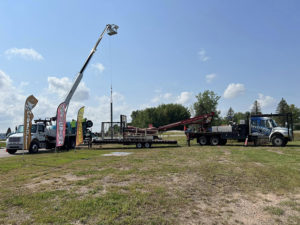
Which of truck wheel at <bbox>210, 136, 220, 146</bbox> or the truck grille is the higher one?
the truck grille

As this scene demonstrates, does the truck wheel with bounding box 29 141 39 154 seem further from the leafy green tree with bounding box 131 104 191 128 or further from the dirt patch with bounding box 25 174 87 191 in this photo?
the leafy green tree with bounding box 131 104 191 128

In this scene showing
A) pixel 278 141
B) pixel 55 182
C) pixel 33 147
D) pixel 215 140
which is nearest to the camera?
pixel 55 182

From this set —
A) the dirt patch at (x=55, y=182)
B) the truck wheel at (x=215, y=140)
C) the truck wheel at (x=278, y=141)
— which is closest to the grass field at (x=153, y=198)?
the dirt patch at (x=55, y=182)

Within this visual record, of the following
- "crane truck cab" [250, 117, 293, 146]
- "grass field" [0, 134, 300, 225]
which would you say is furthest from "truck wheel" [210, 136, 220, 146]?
"grass field" [0, 134, 300, 225]

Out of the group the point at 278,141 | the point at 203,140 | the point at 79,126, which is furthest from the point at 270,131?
the point at 79,126

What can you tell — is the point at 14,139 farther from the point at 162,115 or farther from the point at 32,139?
the point at 162,115

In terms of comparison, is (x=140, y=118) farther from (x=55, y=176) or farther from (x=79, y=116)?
(x=55, y=176)

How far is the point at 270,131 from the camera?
18.9 meters

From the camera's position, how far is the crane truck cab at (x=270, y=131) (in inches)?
712

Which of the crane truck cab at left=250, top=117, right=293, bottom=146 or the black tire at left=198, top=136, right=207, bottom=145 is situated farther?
the black tire at left=198, top=136, right=207, bottom=145

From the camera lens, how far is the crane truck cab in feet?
59.3

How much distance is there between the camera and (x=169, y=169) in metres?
8.30

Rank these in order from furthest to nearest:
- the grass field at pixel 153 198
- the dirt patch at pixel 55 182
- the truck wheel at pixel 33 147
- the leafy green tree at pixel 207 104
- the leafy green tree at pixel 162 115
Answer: the leafy green tree at pixel 162 115
the leafy green tree at pixel 207 104
the truck wheel at pixel 33 147
the dirt patch at pixel 55 182
the grass field at pixel 153 198

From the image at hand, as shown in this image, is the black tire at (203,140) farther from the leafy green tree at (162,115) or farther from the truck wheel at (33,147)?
the leafy green tree at (162,115)
